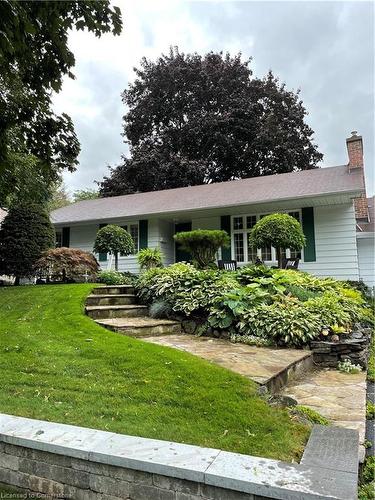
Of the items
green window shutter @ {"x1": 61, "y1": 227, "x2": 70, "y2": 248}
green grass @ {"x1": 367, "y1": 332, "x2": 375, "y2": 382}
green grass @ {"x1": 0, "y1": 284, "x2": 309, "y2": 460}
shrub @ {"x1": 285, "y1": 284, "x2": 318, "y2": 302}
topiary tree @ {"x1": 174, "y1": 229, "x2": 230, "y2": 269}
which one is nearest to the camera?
green grass @ {"x1": 0, "y1": 284, "x2": 309, "y2": 460}

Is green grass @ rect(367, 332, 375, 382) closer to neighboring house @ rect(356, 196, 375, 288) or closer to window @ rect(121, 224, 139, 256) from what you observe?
neighboring house @ rect(356, 196, 375, 288)

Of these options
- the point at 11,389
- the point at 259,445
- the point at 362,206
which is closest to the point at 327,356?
the point at 259,445

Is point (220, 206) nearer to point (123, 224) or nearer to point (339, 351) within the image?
point (123, 224)

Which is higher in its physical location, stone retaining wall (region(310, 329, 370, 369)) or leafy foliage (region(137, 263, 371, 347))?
leafy foliage (region(137, 263, 371, 347))

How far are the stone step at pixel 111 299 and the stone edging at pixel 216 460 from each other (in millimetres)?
4659

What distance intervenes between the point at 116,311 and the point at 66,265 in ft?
12.8

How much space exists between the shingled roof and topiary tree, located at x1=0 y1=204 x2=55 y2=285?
2870 mm

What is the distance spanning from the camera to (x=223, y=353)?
192 inches

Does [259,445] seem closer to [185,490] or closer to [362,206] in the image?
[185,490]

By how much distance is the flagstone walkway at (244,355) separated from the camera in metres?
4.01

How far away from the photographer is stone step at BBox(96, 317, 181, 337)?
228 inches

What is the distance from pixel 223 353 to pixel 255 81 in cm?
2337

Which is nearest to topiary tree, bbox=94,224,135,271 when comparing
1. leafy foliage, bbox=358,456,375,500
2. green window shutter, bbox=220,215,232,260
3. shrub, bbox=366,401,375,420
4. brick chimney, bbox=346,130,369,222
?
green window shutter, bbox=220,215,232,260

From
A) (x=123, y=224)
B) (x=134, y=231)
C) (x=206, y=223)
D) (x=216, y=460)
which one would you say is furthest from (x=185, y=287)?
(x=123, y=224)
